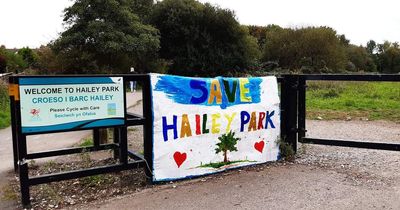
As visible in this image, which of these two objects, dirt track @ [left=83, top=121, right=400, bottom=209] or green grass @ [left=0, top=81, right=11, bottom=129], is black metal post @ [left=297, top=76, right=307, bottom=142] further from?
green grass @ [left=0, top=81, right=11, bottom=129]

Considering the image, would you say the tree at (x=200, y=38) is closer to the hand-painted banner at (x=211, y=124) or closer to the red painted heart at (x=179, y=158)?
the hand-painted banner at (x=211, y=124)

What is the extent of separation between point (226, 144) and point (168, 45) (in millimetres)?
33477

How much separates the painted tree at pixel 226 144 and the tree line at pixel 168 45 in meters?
24.0

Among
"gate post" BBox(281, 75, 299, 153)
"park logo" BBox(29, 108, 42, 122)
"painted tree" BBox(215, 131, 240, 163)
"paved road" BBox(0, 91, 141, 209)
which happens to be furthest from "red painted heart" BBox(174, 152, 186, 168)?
"paved road" BBox(0, 91, 141, 209)

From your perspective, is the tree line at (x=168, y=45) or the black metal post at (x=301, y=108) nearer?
the black metal post at (x=301, y=108)

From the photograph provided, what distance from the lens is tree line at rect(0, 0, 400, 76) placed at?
29891 mm

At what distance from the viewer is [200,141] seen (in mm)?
5930

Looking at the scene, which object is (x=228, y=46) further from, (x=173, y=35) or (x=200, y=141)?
(x=200, y=141)

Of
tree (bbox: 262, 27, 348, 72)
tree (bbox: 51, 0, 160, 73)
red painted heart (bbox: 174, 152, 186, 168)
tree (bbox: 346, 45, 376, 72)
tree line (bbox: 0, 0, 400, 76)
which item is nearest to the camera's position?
red painted heart (bbox: 174, 152, 186, 168)

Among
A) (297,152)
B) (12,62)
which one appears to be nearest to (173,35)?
(12,62)

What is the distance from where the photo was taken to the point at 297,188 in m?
5.18

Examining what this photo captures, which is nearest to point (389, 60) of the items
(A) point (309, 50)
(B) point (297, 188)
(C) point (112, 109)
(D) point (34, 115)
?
(A) point (309, 50)

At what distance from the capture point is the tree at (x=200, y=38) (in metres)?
38.3

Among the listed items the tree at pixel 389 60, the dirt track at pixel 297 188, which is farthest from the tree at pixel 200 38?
the tree at pixel 389 60
